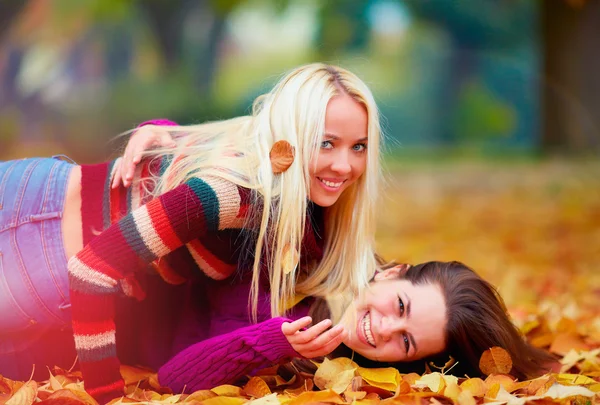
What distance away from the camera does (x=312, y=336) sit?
1.85 metres

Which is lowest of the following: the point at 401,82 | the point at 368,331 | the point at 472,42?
the point at 368,331

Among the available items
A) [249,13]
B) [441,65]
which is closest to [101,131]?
[249,13]

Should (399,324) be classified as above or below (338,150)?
below

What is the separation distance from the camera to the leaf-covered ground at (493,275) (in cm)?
187

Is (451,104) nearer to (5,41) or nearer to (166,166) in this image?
(5,41)

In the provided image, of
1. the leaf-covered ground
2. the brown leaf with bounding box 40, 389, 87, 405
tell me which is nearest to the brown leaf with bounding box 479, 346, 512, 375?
the leaf-covered ground

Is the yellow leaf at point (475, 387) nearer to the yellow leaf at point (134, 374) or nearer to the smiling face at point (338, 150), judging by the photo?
the smiling face at point (338, 150)

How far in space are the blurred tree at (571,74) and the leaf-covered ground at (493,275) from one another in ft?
1.67

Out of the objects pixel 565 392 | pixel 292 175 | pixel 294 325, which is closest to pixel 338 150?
pixel 292 175

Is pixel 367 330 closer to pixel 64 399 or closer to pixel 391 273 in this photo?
pixel 391 273

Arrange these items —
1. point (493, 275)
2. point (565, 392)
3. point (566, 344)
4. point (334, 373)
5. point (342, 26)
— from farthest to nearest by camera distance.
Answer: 1. point (342, 26)
2. point (493, 275)
3. point (566, 344)
4. point (334, 373)
5. point (565, 392)

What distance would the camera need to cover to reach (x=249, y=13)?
7.28 meters

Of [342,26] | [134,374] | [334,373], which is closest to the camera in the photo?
[334,373]

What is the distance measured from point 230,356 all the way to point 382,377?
16.0 inches
